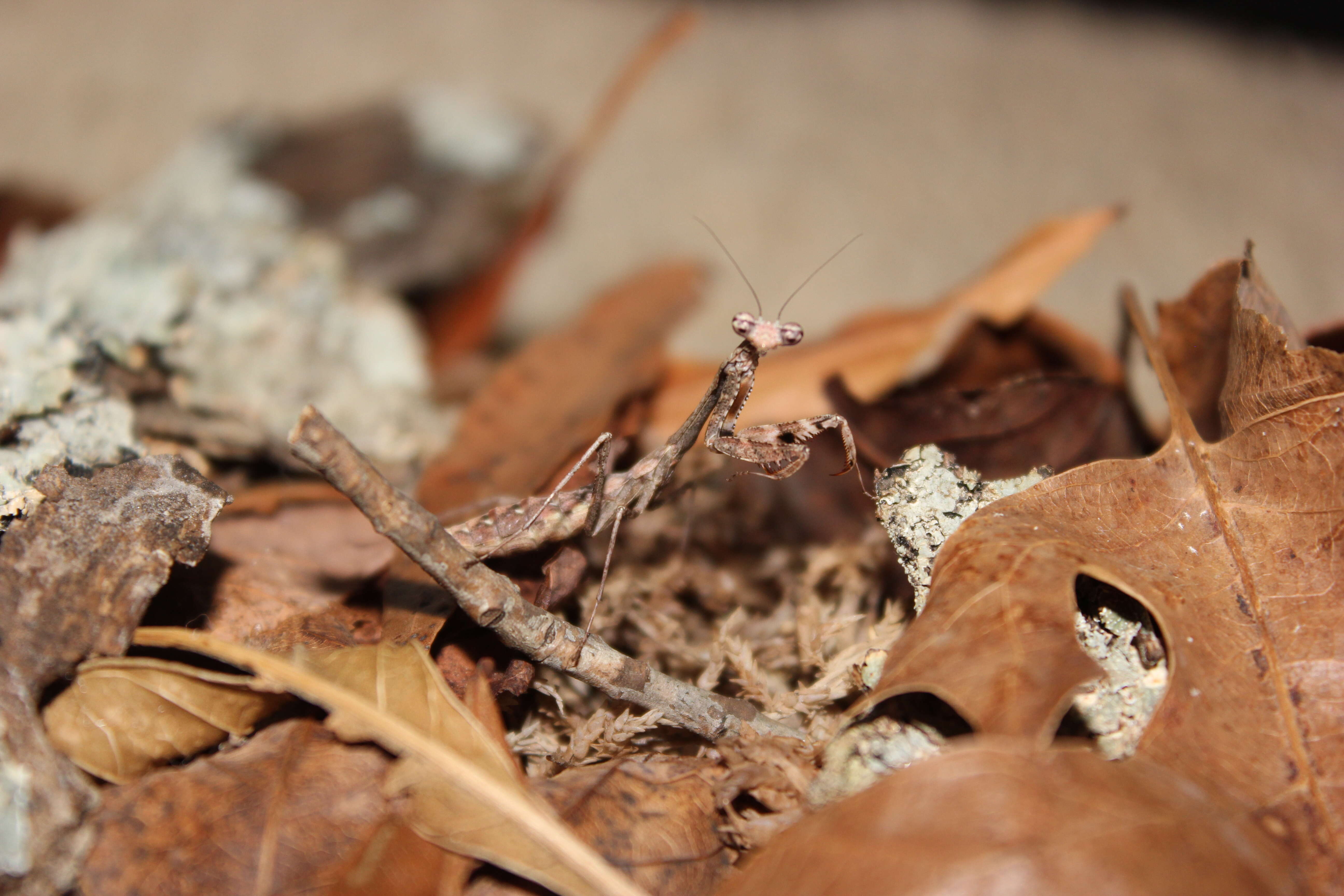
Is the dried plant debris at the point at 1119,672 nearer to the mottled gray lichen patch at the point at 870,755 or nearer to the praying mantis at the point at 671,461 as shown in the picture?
the mottled gray lichen patch at the point at 870,755

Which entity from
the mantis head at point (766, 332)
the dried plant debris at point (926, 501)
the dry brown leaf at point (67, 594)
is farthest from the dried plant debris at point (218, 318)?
the dried plant debris at point (926, 501)

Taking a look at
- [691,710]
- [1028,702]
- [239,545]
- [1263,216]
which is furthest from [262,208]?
[1263,216]

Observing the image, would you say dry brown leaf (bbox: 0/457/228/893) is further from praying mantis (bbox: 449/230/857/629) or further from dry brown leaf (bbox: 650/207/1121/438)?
dry brown leaf (bbox: 650/207/1121/438)

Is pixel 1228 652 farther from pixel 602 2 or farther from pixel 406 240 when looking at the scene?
pixel 602 2

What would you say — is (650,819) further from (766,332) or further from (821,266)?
(821,266)

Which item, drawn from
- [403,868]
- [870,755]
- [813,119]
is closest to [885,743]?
[870,755]

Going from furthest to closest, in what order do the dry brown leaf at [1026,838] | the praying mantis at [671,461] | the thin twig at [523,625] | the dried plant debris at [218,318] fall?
the dried plant debris at [218,318], the praying mantis at [671,461], the thin twig at [523,625], the dry brown leaf at [1026,838]

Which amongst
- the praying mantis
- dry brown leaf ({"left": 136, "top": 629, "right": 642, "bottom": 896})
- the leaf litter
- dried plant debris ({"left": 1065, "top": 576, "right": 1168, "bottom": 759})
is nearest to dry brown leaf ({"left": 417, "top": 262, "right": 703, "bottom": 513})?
the leaf litter
